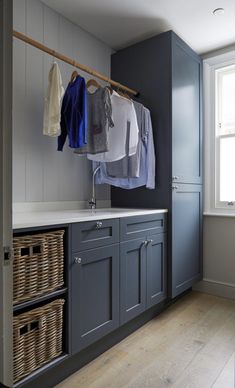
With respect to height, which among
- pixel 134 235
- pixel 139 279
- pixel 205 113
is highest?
pixel 205 113

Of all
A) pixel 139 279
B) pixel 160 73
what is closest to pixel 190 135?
pixel 160 73

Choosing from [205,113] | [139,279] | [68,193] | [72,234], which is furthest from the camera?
[205,113]

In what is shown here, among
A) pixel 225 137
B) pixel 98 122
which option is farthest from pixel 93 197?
pixel 225 137

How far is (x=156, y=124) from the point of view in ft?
8.27

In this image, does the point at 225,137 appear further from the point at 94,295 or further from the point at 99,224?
the point at 94,295

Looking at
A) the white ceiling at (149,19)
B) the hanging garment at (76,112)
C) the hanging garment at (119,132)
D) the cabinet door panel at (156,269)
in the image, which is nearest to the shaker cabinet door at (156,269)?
the cabinet door panel at (156,269)

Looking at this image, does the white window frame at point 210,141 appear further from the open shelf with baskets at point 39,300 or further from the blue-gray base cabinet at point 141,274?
the open shelf with baskets at point 39,300

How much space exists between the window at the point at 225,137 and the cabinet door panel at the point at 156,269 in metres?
0.93

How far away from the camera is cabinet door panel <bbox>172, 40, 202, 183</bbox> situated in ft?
8.14

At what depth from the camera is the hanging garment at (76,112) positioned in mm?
1897

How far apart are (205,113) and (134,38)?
105 cm

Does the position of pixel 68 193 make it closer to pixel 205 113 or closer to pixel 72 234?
pixel 72 234

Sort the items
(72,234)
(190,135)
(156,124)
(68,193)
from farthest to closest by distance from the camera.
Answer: (190,135)
(156,124)
(68,193)
(72,234)

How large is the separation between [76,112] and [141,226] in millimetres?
970
